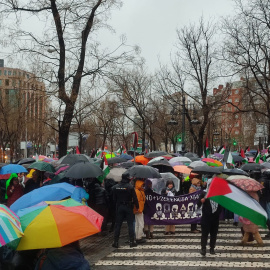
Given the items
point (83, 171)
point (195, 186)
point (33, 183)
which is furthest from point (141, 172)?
point (33, 183)

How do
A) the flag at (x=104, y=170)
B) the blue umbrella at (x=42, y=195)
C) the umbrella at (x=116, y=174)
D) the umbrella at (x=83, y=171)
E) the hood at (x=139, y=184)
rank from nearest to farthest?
the blue umbrella at (x=42, y=195), the hood at (x=139, y=184), the umbrella at (x=83, y=171), the flag at (x=104, y=170), the umbrella at (x=116, y=174)

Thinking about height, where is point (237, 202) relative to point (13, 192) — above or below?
above

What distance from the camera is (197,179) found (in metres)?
13.1

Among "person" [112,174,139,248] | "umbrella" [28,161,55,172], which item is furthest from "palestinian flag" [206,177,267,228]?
"umbrella" [28,161,55,172]

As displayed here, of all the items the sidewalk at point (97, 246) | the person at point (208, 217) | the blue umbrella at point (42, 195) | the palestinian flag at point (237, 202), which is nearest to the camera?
the palestinian flag at point (237, 202)

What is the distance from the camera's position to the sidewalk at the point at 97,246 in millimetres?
10297

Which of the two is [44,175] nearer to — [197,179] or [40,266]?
[197,179]

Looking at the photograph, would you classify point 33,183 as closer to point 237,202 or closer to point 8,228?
point 237,202

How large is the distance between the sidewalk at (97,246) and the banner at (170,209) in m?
0.96

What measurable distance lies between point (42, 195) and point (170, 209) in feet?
21.9

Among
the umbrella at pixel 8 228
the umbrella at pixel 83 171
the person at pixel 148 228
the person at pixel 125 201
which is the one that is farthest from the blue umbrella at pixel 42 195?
the person at pixel 148 228

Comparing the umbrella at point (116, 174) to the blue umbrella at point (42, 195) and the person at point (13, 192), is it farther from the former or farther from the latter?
the blue umbrella at point (42, 195)

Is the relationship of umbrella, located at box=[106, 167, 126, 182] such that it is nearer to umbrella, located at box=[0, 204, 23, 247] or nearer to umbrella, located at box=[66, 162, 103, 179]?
umbrella, located at box=[66, 162, 103, 179]

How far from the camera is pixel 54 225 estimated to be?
15.8ft
